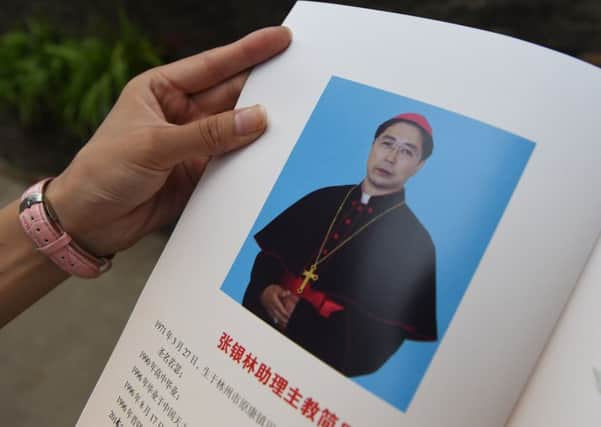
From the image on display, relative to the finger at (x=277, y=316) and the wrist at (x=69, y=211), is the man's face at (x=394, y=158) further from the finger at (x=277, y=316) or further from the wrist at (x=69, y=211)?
the wrist at (x=69, y=211)

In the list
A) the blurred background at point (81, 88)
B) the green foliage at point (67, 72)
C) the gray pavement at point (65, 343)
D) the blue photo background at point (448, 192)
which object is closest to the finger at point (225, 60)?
the blue photo background at point (448, 192)

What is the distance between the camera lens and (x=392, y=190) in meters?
0.44

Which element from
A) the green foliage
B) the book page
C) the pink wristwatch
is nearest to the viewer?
the book page

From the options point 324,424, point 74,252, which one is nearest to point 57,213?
point 74,252

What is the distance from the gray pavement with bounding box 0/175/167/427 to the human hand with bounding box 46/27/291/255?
0.78 m

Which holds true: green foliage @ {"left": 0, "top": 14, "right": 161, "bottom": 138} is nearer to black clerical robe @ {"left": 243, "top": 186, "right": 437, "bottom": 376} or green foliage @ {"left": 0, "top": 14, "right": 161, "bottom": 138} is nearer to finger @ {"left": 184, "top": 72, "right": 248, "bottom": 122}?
finger @ {"left": 184, "top": 72, "right": 248, "bottom": 122}

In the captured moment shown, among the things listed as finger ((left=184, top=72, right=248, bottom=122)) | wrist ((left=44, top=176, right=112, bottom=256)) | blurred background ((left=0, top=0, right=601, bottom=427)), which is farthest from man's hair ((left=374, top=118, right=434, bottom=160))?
blurred background ((left=0, top=0, right=601, bottom=427))

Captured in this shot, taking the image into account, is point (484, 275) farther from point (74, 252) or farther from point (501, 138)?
point (74, 252)

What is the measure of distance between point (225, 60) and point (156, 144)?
0.15 meters

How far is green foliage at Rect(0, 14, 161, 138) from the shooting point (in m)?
1.45

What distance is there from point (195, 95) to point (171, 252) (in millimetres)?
279

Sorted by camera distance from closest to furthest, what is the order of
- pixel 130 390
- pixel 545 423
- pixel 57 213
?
1. pixel 545 423
2. pixel 130 390
3. pixel 57 213

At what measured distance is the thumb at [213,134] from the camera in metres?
0.54
